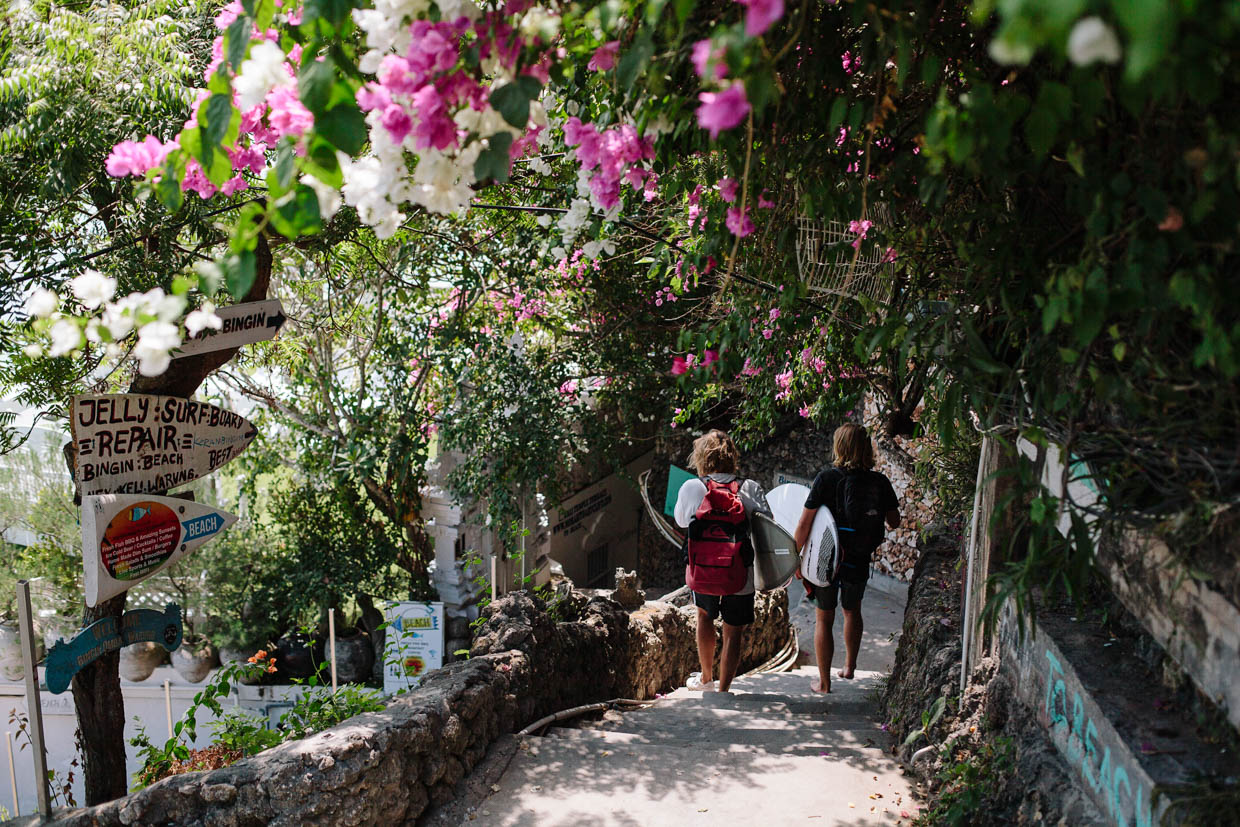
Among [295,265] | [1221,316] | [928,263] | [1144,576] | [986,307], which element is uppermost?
[295,265]

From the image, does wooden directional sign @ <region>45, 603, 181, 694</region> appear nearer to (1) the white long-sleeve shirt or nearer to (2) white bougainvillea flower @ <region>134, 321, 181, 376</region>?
(2) white bougainvillea flower @ <region>134, 321, 181, 376</region>

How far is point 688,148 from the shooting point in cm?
238

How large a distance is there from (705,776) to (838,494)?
5.45 feet

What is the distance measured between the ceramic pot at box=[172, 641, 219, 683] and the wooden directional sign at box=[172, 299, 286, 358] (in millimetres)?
5109

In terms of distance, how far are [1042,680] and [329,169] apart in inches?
87.1

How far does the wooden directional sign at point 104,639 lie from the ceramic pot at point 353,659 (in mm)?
4112

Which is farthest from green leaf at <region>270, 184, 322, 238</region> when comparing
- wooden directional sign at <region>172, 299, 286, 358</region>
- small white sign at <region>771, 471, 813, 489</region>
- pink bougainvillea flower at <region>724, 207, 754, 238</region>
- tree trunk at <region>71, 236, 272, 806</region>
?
A: small white sign at <region>771, 471, 813, 489</region>

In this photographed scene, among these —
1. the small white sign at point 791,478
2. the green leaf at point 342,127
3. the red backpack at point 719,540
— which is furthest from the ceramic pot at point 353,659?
the green leaf at point 342,127

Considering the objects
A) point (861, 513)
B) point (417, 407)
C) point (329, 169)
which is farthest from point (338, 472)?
point (329, 169)

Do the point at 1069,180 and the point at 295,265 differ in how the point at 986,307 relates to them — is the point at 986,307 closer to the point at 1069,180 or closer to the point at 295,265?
the point at 1069,180

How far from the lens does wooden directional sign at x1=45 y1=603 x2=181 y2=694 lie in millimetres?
3094

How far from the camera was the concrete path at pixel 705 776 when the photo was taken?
2.94 m

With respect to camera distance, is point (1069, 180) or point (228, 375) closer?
point (1069, 180)

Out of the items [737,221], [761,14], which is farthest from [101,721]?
[761,14]
